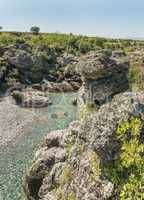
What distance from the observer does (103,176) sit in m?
15.6

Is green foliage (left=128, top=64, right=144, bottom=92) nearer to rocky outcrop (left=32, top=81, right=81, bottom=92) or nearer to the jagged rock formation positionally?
rocky outcrop (left=32, top=81, right=81, bottom=92)

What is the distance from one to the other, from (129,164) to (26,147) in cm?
3936

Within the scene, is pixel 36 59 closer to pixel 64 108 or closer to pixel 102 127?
pixel 64 108

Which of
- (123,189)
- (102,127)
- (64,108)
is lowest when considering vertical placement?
(64,108)

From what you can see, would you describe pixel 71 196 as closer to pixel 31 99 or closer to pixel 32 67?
pixel 31 99

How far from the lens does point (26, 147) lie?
53688mm

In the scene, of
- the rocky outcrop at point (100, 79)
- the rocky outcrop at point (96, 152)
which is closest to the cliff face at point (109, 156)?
the rocky outcrop at point (96, 152)

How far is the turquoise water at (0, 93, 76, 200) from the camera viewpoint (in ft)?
126

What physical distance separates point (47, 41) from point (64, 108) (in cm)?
8102

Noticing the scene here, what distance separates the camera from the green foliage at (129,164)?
578 inches

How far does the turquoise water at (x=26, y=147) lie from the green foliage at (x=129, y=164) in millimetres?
21650

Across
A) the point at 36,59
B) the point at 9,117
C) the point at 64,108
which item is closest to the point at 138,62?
the point at 9,117

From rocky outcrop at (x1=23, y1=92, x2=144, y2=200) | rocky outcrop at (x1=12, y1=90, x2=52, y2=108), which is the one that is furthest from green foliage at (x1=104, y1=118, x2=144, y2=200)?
rocky outcrop at (x1=12, y1=90, x2=52, y2=108)

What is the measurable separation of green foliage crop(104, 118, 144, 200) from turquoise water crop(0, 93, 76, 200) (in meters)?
21.6
